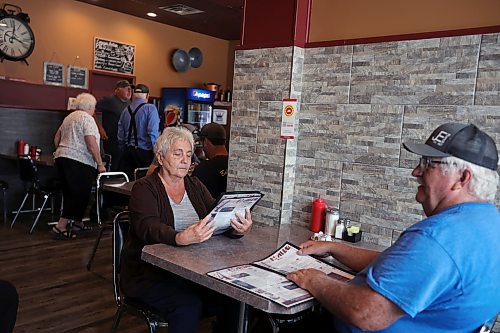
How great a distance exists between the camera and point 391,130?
7.12ft

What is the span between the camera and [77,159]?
15.8 ft

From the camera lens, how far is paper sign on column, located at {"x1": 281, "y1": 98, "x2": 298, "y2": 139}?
2.46m

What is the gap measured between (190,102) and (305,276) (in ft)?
24.1

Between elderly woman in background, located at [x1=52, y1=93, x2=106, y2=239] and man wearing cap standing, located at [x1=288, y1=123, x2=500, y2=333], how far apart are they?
391 cm

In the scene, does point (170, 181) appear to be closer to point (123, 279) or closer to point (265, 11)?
point (123, 279)

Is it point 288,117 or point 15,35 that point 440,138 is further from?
point 15,35

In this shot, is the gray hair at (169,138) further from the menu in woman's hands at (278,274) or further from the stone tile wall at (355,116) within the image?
the menu in woman's hands at (278,274)

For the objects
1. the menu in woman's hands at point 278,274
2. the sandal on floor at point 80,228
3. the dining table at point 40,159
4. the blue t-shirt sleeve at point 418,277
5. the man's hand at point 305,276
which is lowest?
the sandal on floor at point 80,228

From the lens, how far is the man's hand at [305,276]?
1.52m

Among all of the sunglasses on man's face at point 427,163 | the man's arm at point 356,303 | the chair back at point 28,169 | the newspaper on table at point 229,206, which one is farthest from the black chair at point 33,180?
the sunglasses on man's face at point 427,163

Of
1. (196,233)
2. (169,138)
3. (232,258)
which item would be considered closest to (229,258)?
(232,258)

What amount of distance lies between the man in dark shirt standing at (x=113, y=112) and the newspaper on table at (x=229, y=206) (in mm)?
4702

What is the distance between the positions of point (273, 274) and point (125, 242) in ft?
3.04

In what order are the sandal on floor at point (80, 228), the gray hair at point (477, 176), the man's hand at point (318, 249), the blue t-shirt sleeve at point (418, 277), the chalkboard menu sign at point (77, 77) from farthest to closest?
the chalkboard menu sign at point (77, 77), the sandal on floor at point (80, 228), the man's hand at point (318, 249), the gray hair at point (477, 176), the blue t-shirt sleeve at point (418, 277)
